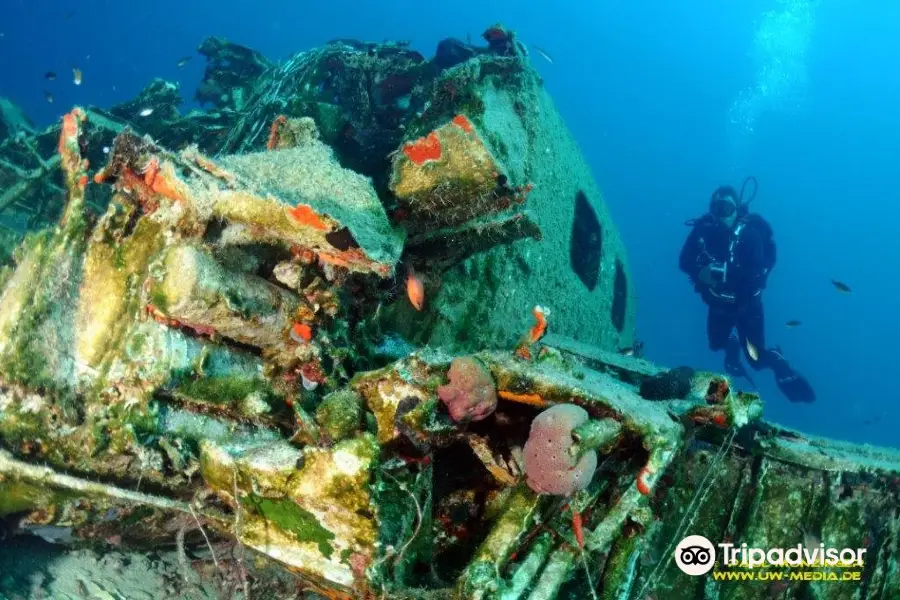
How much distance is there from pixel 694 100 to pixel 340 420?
140 metres

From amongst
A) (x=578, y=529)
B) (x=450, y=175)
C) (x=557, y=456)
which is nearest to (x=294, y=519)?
(x=557, y=456)

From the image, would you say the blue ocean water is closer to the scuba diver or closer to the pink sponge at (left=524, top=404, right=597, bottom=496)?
the scuba diver

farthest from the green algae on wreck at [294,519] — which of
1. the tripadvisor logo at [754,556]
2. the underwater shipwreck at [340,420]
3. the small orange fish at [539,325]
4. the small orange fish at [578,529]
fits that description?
the tripadvisor logo at [754,556]

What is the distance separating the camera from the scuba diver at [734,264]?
11.1 metres

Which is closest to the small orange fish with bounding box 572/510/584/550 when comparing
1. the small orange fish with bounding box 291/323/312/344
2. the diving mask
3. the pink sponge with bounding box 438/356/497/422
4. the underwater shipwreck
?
the underwater shipwreck

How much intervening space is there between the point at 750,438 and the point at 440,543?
250 cm

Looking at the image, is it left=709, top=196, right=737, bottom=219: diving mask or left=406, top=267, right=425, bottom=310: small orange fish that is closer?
left=406, top=267, right=425, bottom=310: small orange fish

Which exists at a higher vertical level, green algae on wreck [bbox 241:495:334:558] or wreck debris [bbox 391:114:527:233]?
wreck debris [bbox 391:114:527:233]

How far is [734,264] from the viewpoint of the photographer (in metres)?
11.3

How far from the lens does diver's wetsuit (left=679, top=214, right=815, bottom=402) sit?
11.2 meters

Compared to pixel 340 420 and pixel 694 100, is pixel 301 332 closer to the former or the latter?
pixel 340 420

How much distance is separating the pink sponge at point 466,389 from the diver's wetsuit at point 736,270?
984cm

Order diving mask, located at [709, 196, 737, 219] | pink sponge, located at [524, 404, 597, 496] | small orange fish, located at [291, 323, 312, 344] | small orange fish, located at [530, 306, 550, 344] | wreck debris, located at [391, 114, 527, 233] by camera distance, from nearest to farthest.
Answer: pink sponge, located at [524, 404, 597, 496], small orange fish, located at [291, 323, 312, 344], small orange fish, located at [530, 306, 550, 344], wreck debris, located at [391, 114, 527, 233], diving mask, located at [709, 196, 737, 219]

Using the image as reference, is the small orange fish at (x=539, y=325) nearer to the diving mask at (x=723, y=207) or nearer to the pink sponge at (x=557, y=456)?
the pink sponge at (x=557, y=456)
